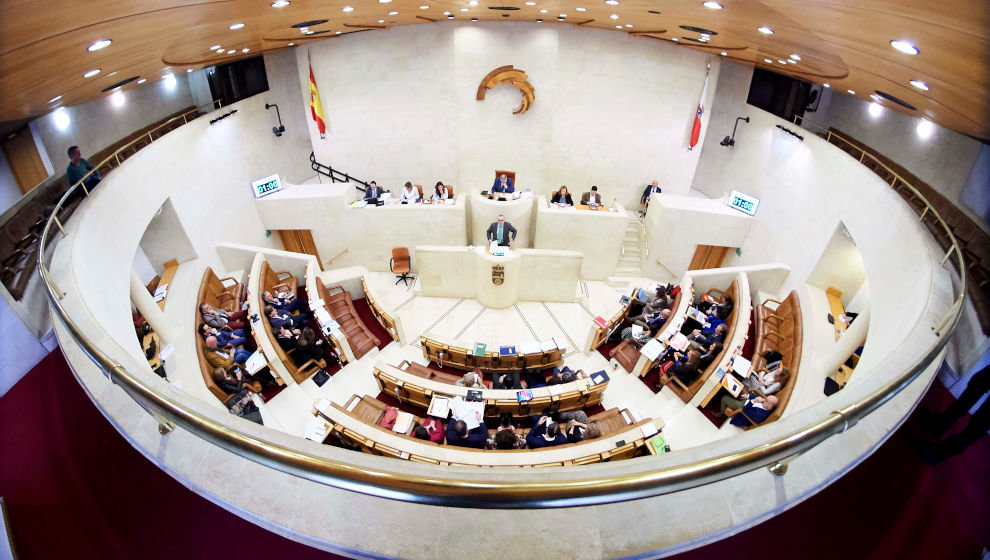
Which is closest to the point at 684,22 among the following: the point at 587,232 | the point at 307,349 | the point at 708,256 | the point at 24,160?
the point at 587,232

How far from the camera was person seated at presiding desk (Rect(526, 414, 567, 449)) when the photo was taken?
19.4ft

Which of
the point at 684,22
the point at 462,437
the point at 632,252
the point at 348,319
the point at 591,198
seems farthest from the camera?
the point at 632,252

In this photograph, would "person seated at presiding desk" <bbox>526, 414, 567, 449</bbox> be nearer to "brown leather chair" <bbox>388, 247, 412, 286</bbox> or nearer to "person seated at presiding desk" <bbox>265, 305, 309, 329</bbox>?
"person seated at presiding desk" <bbox>265, 305, 309, 329</bbox>

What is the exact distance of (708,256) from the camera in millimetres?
11188

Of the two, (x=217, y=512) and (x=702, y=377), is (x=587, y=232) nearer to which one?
(x=702, y=377)

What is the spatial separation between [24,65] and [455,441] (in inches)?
216

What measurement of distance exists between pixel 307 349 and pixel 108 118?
6639 millimetres

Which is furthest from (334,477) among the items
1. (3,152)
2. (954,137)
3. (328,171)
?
(328,171)

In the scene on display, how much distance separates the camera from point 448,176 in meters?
12.4

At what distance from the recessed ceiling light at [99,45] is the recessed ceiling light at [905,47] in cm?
518

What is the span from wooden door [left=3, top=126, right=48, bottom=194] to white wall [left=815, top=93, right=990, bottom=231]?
1485 cm

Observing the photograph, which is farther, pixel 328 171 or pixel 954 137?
pixel 328 171

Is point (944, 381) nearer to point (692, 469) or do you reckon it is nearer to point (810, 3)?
point (810, 3)

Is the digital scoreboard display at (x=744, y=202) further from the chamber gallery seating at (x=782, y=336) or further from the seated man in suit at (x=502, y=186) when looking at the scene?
the seated man in suit at (x=502, y=186)
